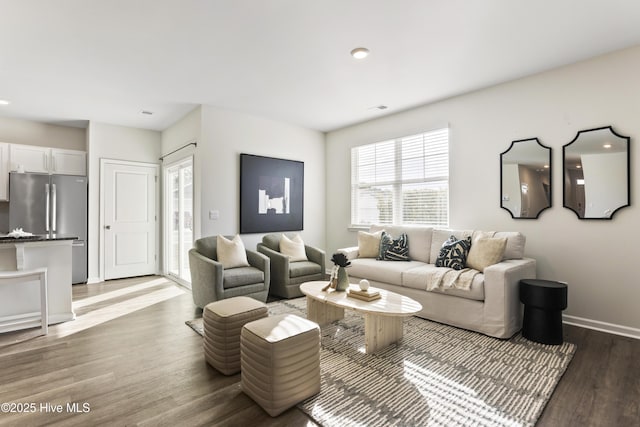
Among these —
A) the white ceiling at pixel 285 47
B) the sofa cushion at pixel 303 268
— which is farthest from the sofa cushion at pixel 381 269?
the white ceiling at pixel 285 47

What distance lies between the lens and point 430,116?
4.39 m

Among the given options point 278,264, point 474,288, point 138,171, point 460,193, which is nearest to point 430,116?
point 460,193

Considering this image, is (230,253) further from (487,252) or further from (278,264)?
(487,252)

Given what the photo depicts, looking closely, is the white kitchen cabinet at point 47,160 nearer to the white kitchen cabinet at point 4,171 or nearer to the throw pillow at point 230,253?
the white kitchen cabinet at point 4,171

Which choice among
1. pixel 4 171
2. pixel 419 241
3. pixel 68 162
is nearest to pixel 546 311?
pixel 419 241

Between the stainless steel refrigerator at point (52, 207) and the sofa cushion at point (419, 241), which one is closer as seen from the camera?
the sofa cushion at point (419, 241)

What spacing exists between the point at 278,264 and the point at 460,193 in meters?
2.62

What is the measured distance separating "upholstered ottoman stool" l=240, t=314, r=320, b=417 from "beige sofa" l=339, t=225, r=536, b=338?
178 centimetres

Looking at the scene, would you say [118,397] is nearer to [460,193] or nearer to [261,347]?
[261,347]

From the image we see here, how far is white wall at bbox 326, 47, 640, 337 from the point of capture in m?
2.96

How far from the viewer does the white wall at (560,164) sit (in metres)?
2.96

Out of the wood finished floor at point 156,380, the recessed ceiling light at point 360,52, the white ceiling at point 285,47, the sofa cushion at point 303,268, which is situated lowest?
the wood finished floor at point 156,380

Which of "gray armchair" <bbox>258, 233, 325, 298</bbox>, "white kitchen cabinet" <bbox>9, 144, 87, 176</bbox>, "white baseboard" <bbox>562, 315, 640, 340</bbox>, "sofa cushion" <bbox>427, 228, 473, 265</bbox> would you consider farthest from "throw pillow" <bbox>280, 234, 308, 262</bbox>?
"white kitchen cabinet" <bbox>9, 144, 87, 176</bbox>

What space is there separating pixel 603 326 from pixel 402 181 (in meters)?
2.80
